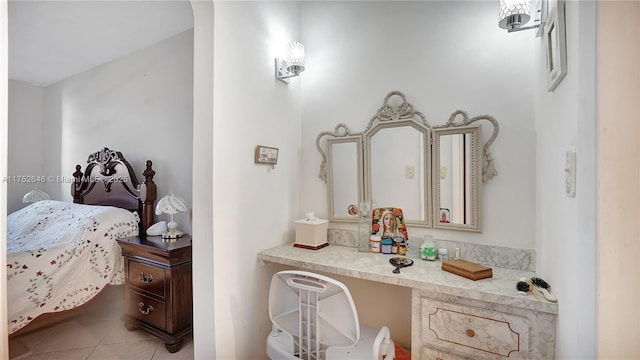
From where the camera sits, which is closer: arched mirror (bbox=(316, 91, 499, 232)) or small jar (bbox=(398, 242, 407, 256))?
arched mirror (bbox=(316, 91, 499, 232))

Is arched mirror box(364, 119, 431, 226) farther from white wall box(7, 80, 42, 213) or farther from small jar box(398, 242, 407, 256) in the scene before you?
white wall box(7, 80, 42, 213)

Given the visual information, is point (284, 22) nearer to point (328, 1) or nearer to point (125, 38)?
point (328, 1)

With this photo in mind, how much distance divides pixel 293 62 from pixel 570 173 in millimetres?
1573

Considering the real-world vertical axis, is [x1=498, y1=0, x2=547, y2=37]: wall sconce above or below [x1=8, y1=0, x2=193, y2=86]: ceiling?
below

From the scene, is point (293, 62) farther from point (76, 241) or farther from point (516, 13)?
point (76, 241)

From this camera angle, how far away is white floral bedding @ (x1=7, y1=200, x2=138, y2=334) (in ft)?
5.91

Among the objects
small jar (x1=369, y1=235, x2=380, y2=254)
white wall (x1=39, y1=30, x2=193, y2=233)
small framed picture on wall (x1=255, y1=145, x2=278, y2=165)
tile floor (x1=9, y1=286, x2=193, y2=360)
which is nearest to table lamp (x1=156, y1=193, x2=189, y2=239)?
white wall (x1=39, y1=30, x2=193, y2=233)

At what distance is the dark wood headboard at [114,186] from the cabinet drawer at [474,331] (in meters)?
2.37

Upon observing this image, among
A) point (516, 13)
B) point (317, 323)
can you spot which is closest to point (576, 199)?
point (516, 13)

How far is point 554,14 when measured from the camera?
1.01m

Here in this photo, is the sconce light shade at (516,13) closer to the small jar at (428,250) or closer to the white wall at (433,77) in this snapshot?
the white wall at (433,77)

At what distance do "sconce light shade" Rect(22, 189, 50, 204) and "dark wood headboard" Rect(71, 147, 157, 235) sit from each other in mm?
592

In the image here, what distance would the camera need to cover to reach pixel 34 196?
3188 millimetres

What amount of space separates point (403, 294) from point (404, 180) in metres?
0.75
